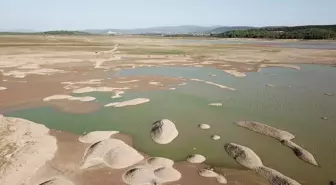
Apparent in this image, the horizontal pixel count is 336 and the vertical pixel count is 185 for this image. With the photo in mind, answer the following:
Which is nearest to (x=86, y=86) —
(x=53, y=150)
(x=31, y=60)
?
(x=53, y=150)

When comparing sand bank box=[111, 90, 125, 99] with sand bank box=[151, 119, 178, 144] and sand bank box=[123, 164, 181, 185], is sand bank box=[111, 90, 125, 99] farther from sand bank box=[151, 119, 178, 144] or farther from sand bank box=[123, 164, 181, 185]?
sand bank box=[123, 164, 181, 185]

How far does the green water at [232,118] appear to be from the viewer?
15641 millimetres

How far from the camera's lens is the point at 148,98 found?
90.8 ft

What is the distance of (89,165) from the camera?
14484 mm

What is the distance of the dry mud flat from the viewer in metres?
13.2

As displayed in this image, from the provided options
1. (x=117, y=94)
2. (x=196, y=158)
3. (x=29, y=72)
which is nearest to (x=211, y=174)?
(x=196, y=158)

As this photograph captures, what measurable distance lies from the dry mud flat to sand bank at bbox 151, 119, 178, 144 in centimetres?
176

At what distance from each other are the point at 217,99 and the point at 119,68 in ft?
74.9

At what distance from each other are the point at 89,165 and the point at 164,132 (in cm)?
547

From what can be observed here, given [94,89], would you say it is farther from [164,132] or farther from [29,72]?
[29,72]

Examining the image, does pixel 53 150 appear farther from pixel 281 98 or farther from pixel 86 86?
pixel 281 98

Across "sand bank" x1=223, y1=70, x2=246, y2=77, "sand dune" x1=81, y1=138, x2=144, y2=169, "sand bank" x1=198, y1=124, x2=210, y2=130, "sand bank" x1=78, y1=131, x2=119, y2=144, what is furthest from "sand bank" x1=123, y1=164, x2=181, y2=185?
"sand bank" x1=223, y1=70, x2=246, y2=77

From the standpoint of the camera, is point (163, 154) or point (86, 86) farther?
point (86, 86)

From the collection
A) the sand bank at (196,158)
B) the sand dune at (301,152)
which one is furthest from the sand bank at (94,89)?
the sand dune at (301,152)
